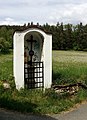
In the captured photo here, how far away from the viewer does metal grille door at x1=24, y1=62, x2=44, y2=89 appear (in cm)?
1480

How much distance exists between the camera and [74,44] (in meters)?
87.3

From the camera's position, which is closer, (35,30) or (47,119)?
(47,119)

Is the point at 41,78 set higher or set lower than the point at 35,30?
lower

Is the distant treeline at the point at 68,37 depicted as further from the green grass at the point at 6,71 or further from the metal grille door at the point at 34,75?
the metal grille door at the point at 34,75

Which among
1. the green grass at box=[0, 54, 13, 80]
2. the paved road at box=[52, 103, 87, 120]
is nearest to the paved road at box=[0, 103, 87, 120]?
the paved road at box=[52, 103, 87, 120]

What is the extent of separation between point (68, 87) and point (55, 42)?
7091 centimetres

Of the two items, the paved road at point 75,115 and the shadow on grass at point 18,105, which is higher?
the shadow on grass at point 18,105

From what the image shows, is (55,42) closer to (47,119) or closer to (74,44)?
(74,44)

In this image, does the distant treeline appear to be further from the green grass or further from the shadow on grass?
the shadow on grass

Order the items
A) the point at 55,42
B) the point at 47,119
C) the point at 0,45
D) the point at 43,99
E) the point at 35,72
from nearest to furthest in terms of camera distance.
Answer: the point at 47,119
the point at 43,99
the point at 35,72
the point at 0,45
the point at 55,42

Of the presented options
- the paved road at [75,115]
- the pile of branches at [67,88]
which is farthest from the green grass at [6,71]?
the paved road at [75,115]

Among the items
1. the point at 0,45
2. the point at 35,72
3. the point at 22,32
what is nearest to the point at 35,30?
the point at 22,32

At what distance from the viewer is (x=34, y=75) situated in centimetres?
1534

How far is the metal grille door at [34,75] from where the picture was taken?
14.8 m
